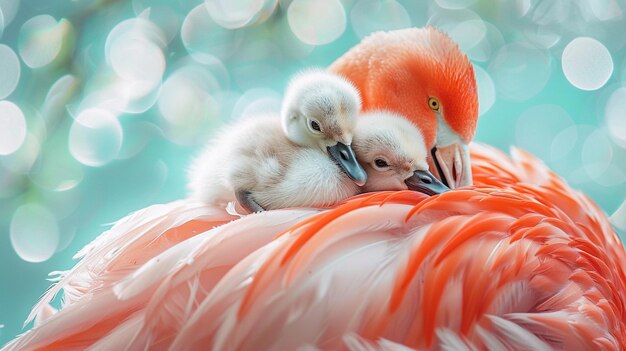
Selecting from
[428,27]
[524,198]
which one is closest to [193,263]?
[524,198]

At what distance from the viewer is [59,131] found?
1245 mm

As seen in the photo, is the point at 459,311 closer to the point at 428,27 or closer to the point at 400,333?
the point at 400,333

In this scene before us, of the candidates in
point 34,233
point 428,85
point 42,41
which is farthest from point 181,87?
point 428,85

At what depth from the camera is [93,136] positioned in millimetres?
1222

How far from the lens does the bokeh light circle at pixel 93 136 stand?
3.99ft

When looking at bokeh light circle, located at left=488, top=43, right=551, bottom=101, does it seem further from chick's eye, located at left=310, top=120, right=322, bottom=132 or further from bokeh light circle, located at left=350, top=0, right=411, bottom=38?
Result: chick's eye, located at left=310, top=120, right=322, bottom=132

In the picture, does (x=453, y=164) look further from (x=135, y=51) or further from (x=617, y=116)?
(x=617, y=116)

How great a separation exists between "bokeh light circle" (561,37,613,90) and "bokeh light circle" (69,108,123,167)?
87 centimetres

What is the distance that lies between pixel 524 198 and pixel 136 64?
798 mm

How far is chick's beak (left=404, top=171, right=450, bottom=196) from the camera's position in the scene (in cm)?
65

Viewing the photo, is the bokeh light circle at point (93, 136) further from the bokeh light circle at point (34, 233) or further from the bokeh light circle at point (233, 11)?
the bokeh light circle at point (233, 11)

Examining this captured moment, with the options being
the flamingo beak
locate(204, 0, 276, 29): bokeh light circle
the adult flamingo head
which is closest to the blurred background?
locate(204, 0, 276, 29): bokeh light circle

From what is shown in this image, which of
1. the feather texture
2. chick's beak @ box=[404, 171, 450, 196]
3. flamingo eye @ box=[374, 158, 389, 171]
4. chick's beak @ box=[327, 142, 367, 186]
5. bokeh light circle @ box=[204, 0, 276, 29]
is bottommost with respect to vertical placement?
the feather texture

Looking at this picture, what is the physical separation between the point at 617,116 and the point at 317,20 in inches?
26.0
